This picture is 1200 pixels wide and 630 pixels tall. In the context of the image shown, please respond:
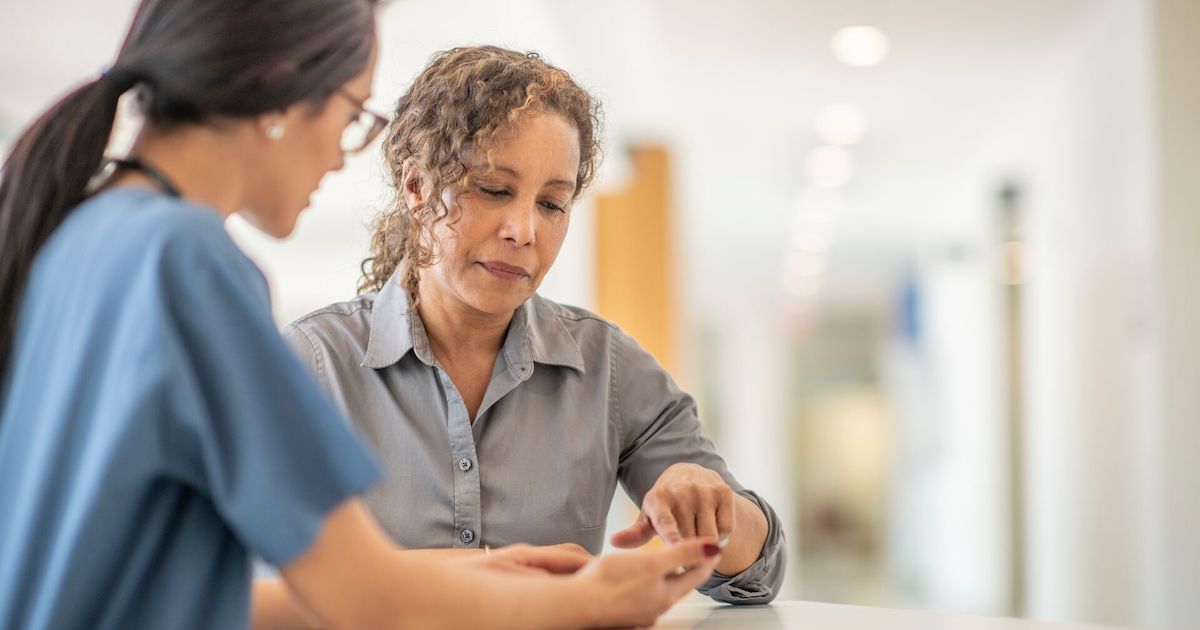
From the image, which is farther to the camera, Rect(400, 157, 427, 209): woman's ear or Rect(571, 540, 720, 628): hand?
Rect(400, 157, 427, 209): woman's ear

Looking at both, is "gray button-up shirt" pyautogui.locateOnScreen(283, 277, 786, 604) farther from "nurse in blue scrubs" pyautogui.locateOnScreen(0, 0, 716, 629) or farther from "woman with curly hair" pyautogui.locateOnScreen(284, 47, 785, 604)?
"nurse in blue scrubs" pyautogui.locateOnScreen(0, 0, 716, 629)

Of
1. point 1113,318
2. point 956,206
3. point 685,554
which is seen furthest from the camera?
point 956,206

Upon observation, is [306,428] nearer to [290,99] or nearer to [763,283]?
[290,99]

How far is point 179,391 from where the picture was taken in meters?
0.81

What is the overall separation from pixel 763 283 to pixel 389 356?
525 inches

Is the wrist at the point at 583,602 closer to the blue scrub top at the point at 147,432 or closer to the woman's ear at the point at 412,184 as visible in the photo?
the blue scrub top at the point at 147,432

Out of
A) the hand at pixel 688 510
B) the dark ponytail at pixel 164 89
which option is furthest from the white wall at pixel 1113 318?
the dark ponytail at pixel 164 89

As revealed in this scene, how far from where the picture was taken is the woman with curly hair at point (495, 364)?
156 cm

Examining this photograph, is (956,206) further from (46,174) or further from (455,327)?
(46,174)

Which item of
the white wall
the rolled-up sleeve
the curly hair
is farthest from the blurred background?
the rolled-up sleeve

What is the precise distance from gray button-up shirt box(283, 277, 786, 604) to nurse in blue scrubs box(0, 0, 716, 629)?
Result: 581 mm

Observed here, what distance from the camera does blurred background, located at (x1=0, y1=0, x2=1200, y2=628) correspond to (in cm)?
420

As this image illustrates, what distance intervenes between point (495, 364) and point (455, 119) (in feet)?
1.13

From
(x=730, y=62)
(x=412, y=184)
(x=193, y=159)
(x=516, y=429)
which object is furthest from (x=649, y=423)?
(x=730, y=62)
